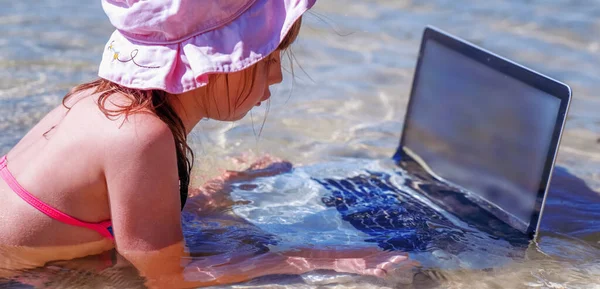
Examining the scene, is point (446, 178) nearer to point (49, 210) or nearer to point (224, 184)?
point (224, 184)

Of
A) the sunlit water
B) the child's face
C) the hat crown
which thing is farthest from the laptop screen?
the hat crown

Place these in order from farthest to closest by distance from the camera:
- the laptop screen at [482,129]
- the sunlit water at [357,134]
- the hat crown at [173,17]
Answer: the laptop screen at [482,129]
the sunlit water at [357,134]
the hat crown at [173,17]

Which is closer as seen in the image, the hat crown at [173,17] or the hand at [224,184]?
the hat crown at [173,17]

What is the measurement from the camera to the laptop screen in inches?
97.8

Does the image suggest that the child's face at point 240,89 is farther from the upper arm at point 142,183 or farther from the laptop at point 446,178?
the laptop at point 446,178

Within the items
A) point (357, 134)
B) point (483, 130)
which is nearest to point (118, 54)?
point (483, 130)

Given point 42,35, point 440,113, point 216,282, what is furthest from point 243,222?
point 42,35

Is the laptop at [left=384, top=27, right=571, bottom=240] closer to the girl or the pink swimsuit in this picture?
the girl

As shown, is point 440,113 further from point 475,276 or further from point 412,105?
point 475,276

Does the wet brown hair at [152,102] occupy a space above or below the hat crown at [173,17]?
below

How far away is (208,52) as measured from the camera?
78.3 inches

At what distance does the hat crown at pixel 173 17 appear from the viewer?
1.96 m

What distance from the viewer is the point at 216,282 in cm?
221

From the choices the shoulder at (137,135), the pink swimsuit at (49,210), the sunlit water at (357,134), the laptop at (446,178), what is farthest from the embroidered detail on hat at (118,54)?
the laptop at (446,178)
